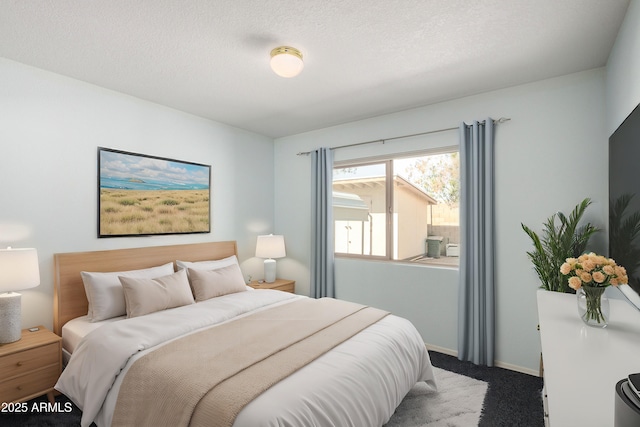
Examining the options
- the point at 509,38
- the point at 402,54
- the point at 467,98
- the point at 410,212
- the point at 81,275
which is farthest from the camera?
the point at 410,212

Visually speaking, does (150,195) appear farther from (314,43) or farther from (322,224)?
(314,43)

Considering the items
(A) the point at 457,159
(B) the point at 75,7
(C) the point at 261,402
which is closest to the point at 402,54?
(A) the point at 457,159

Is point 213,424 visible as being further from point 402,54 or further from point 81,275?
point 402,54

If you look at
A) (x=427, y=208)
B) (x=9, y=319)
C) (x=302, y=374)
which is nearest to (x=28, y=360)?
(x=9, y=319)

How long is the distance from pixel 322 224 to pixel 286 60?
2.32 m

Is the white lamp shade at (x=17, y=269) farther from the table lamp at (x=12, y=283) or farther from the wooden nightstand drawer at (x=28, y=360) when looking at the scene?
the wooden nightstand drawer at (x=28, y=360)

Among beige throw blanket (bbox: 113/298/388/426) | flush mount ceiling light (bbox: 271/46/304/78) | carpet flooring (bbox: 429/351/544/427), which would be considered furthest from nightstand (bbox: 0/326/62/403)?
carpet flooring (bbox: 429/351/544/427)

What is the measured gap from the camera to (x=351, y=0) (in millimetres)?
1836

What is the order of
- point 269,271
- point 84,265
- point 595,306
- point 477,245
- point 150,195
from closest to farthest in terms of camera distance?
point 595,306 < point 84,265 < point 477,245 < point 150,195 < point 269,271

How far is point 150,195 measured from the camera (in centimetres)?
342

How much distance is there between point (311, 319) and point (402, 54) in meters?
2.13

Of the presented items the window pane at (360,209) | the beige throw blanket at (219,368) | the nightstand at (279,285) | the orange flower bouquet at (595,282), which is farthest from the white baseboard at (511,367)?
the nightstand at (279,285)

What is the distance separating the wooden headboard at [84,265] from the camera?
273 cm

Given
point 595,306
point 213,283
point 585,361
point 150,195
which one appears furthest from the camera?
point 150,195
